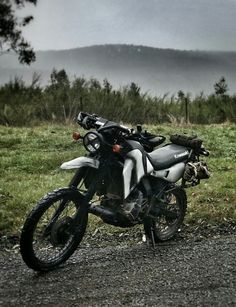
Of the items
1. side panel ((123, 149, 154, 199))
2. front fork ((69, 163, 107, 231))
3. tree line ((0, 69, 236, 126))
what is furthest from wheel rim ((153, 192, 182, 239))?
tree line ((0, 69, 236, 126))

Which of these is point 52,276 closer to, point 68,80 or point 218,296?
point 218,296

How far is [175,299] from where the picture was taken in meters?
4.52

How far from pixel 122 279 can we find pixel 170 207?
1429mm

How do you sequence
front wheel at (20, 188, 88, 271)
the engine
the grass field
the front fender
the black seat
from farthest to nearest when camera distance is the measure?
1. the grass field
2. the engine
3. the black seat
4. the front fender
5. front wheel at (20, 188, 88, 271)

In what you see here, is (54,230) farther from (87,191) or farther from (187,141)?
(187,141)

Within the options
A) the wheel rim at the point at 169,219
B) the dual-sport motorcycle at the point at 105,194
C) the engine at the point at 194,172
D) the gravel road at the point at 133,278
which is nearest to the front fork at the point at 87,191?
the dual-sport motorcycle at the point at 105,194

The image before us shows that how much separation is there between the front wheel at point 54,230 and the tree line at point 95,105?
15.2m

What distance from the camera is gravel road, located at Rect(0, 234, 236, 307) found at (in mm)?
4543

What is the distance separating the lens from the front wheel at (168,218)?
601 cm

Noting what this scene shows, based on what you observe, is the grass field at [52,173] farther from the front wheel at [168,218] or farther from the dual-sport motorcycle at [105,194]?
the dual-sport motorcycle at [105,194]

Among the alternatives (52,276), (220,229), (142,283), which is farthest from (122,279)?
(220,229)

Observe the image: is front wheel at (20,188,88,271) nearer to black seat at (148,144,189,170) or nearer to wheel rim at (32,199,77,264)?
wheel rim at (32,199,77,264)

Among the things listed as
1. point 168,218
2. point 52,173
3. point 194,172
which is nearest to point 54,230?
point 168,218

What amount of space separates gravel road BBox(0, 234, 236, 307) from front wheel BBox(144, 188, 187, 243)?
0.41ft
